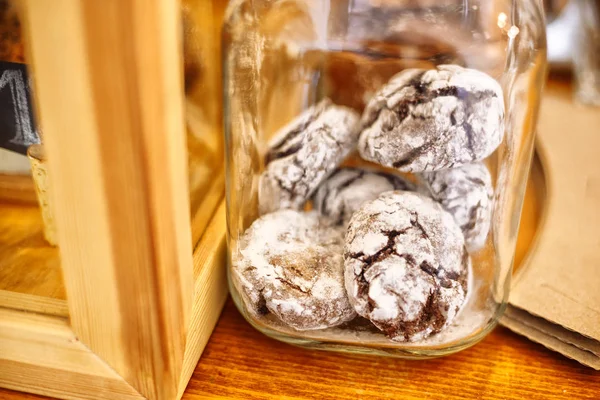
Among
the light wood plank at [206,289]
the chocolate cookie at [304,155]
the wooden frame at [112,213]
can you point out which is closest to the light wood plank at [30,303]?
the wooden frame at [112,213]

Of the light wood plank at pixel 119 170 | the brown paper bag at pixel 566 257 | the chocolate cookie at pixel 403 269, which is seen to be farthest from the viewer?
the brown paper bag at pixel 566 257

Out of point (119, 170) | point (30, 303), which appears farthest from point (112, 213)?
point (30, 303)

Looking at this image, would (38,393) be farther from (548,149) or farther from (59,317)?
(548,149)

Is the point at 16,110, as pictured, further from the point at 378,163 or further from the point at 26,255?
the point at 378,163

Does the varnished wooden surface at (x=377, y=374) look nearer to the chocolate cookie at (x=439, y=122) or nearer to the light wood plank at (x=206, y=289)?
the light wood plank at (x=206, y=289)

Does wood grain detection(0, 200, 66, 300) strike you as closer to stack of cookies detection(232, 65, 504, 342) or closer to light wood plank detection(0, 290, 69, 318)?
light wood plank detection(0, 290, 69, 318)

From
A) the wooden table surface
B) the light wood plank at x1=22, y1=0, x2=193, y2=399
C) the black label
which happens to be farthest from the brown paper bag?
the black label

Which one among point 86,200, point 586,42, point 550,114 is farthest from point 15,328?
point 586,42

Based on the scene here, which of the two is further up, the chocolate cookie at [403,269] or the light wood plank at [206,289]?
the chocolate cookie at [403,269]
